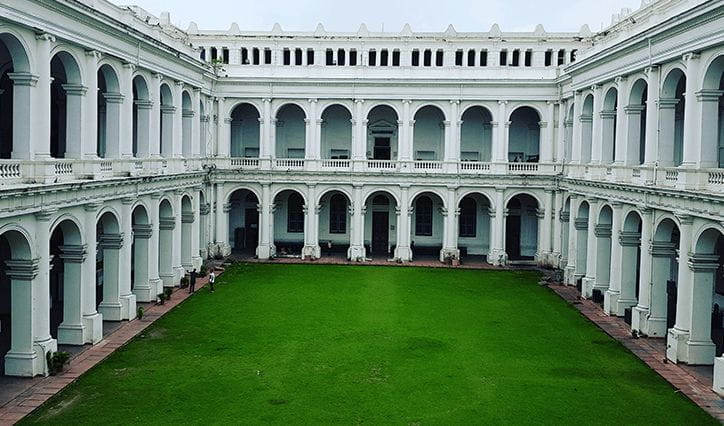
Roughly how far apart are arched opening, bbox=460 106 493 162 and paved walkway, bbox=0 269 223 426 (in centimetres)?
2423

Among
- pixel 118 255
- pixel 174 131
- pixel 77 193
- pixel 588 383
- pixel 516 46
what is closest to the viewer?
pixel 588 383

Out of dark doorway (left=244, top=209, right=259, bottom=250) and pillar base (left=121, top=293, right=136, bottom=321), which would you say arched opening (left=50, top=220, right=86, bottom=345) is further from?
dark doorway (left=244, top=209, right=259, bottom=250)

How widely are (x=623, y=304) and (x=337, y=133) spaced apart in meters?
22.5

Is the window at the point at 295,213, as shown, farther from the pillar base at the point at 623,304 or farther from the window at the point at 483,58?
the pillar base at the point at 623,304

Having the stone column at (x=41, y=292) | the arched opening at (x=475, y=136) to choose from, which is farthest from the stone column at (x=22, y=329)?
the arched opening at (x=475, y=136)

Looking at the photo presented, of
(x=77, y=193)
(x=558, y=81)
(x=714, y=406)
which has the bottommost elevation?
(x=714, y=406)

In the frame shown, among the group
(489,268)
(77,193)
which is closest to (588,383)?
(77,193)

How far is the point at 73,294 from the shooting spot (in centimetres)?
2311

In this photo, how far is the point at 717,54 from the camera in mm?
21297

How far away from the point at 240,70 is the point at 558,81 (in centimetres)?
1834

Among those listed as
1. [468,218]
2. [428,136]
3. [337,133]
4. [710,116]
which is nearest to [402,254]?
[468,218]

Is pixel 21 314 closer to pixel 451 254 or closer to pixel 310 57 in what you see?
pixel 451 254

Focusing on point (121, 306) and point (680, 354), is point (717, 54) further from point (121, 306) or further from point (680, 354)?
point (121, 306)

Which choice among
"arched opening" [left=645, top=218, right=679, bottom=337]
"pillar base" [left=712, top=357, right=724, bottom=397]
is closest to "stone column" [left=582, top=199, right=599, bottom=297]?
"arched opening" [left=645, top=218, right=679, bottom=337]
